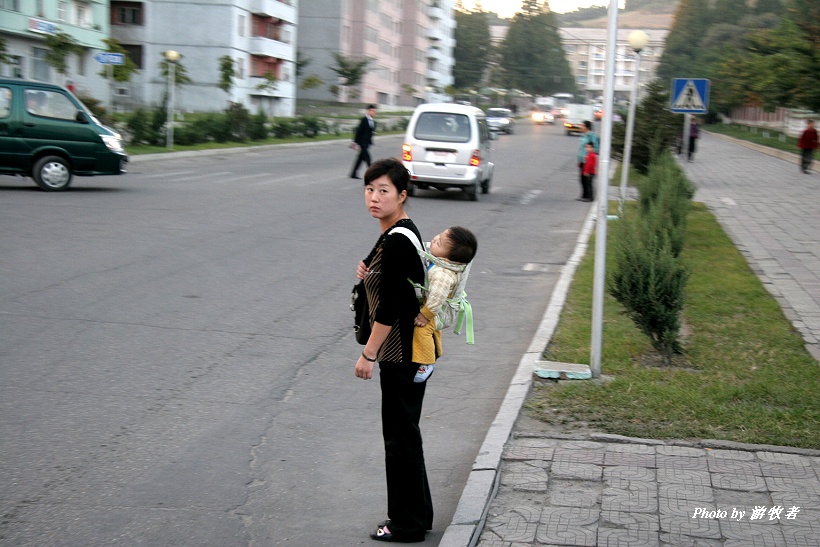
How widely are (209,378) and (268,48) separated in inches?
2552

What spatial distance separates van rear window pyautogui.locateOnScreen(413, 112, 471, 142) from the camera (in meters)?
20.1

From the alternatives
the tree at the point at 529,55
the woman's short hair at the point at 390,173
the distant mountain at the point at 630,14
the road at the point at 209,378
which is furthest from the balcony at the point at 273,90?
the tree at the point at 529,55

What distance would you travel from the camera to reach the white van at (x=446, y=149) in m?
19.7

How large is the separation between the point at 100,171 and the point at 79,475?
14021 mm

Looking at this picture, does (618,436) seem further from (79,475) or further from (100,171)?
(100,171)

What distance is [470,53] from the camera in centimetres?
15400

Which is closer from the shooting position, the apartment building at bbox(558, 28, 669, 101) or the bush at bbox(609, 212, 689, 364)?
the bush at bbox(609, 212, 689, 364)

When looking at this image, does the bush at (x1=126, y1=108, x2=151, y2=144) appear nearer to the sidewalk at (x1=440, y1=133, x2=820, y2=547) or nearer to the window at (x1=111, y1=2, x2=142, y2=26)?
the sidewalk at (x1=440, y1=133, x2=820, y2=547)

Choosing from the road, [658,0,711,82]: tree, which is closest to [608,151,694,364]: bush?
the road

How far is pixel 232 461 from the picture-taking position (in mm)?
4980

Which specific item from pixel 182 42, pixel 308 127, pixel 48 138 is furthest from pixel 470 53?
pixel 48 138

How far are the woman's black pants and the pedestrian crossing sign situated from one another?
16.4 m

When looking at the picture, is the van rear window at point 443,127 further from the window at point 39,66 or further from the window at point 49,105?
the window at point 39,66

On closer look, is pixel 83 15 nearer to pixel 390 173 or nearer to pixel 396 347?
pixel 390 173
